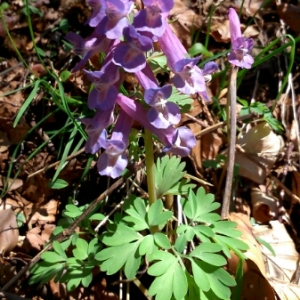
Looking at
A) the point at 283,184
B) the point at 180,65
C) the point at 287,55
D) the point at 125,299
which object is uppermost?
the point at 180,65

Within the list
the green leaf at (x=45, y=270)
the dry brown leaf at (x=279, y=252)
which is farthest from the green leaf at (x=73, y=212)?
the dry brown leaf at (x=279, y=252)

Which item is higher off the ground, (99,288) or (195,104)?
(195,104)

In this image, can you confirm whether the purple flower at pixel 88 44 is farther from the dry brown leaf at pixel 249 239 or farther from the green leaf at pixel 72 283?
the dry brown leaf at pixel 249 239

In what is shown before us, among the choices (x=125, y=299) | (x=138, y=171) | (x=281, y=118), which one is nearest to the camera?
(x=125, y=299)

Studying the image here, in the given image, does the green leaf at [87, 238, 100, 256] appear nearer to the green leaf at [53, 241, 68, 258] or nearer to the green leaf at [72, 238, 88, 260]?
the green leaf at [72, 238, 88, 260]

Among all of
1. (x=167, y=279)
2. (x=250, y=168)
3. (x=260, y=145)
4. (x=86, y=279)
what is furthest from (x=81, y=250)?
(x=260, y=145)

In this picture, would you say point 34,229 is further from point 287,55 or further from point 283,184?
point 287,55

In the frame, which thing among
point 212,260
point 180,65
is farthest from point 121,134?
point 212,260
